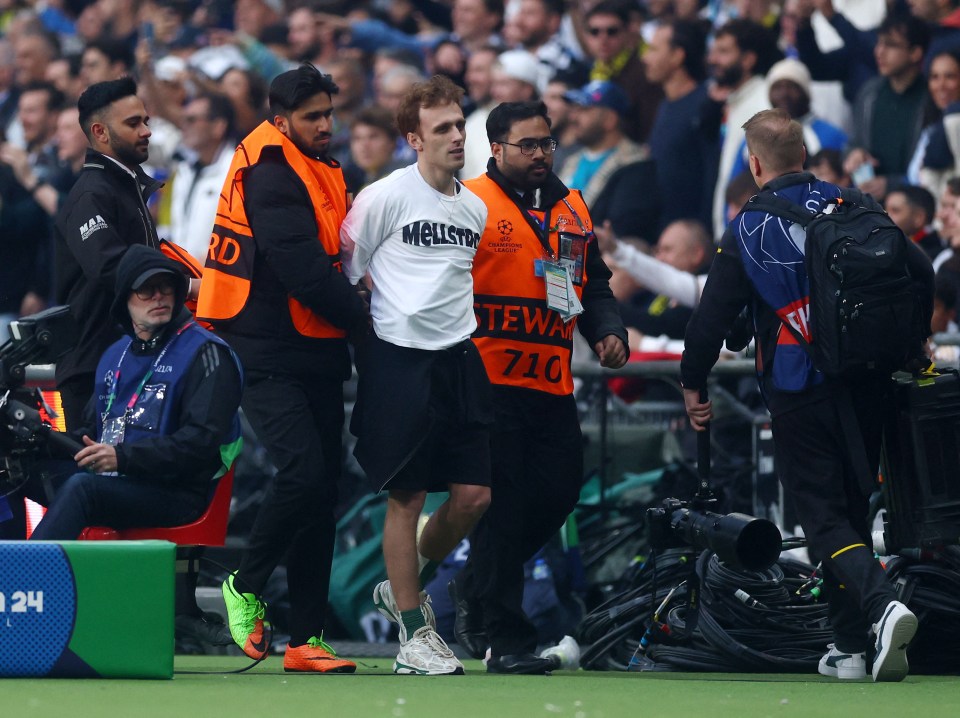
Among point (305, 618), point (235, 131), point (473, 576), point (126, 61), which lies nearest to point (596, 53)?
point (235, 131)

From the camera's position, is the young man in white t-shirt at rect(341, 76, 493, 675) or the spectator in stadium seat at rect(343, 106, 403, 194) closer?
the young man in white t-shirt at rect(341, 76, 493, 675)

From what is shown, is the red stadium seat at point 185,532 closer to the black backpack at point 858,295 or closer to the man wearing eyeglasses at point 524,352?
the man wearing eyeglasses at point 524,352

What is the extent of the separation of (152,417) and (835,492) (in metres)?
2.50

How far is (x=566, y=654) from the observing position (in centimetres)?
702

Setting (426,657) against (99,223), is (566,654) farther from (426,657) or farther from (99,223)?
(99,223)

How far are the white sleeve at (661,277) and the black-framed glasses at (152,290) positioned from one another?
409 cm

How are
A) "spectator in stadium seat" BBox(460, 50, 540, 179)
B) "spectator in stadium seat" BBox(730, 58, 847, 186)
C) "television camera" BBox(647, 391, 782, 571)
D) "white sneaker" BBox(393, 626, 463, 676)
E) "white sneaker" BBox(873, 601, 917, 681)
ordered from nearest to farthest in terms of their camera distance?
"white sneaker" BBox(873, 601, 917, 681) → "television camera" BBox(647, 391, 782, 571) → "white sneaker" BBox(393, 626, 463, 676) → "spectator in stadium seat" BBox(730, 58, 847, 186) → "spectator in stadium seat" BBox(460, 50, 540, 179)

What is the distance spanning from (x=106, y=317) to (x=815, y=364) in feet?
8.75

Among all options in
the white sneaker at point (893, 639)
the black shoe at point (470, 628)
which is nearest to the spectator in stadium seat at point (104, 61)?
the black shoe at point (470, 628)

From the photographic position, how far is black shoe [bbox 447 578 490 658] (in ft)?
24.7

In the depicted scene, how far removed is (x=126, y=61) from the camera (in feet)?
48.5

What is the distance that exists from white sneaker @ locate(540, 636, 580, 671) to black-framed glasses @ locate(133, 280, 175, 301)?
210 centimetres

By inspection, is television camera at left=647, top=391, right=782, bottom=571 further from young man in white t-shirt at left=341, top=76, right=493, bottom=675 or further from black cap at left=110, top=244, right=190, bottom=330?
black cap at left=110, top=244, right=190, bottom=330

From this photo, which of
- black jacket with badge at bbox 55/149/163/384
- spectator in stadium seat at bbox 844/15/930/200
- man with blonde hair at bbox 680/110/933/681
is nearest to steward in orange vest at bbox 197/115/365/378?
black jacket with badge at bbox 55/149/163/384
